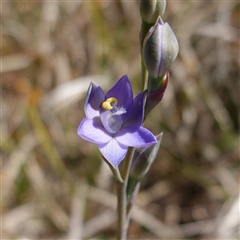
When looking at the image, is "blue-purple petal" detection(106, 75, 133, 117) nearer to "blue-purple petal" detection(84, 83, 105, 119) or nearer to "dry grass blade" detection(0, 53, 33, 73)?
"blue-purple petal" detection(84, 83, 105, 119)

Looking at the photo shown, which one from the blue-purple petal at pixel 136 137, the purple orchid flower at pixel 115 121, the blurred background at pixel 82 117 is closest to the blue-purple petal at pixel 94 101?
the purple orchid flower at pixel 115 121

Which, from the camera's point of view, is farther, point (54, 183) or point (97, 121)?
point (54, 183)

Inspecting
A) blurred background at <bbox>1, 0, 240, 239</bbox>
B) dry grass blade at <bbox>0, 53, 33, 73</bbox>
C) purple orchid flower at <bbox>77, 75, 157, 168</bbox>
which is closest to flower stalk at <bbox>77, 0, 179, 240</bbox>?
purple orchid flower at <bbox>77, 75, 157, 168</bbox>

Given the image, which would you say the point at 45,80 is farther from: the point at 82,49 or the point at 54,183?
the point at 54,183

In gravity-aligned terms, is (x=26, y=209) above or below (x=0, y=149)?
below

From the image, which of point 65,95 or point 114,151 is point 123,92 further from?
point 65,95

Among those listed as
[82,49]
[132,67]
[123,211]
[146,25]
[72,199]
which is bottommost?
[123,211]

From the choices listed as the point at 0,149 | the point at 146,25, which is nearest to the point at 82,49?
the point at 0,149

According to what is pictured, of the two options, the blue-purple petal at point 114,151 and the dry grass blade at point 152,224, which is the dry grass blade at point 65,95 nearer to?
the dry grass blade at point 152,224
